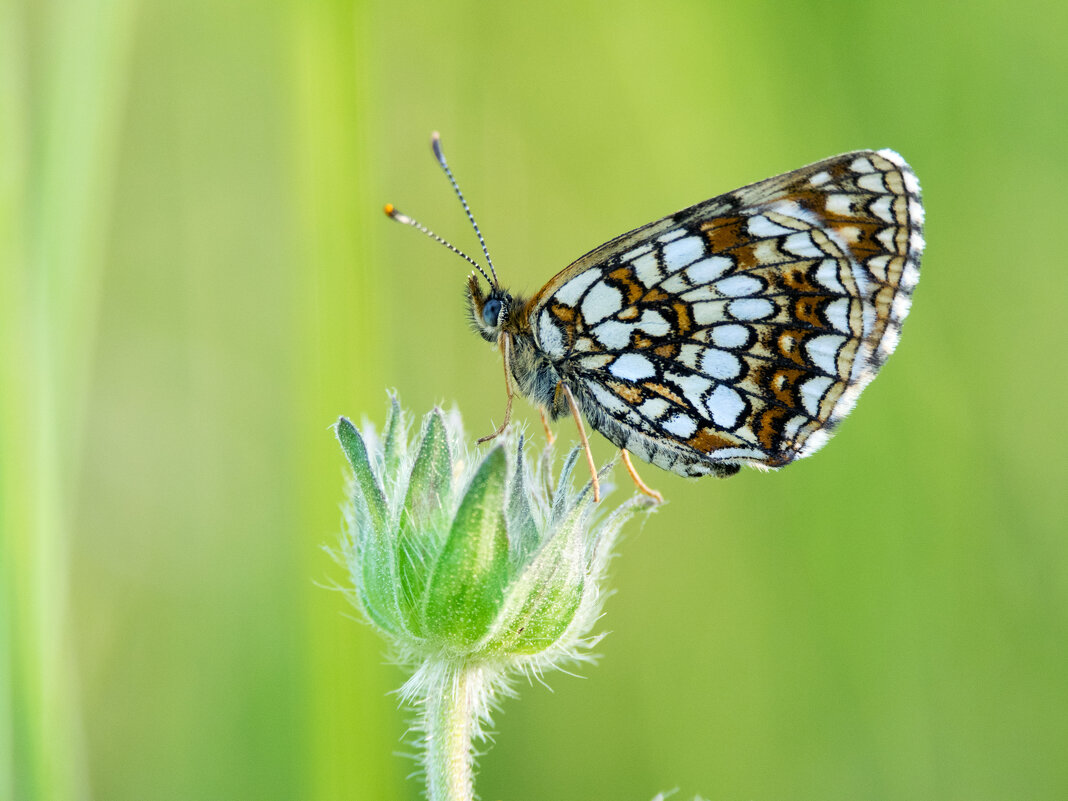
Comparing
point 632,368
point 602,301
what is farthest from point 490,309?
point 632,368

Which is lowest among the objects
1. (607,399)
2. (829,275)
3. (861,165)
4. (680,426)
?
(680,426)

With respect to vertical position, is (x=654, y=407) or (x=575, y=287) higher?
(x=575, y=287)

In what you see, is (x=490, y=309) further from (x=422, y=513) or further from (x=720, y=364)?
(x=422, y=513)

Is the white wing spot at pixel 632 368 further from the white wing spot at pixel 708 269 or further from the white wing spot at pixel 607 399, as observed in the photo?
the white wing spot at pixel 708 269

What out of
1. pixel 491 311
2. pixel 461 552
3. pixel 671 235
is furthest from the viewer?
pixel 491 311

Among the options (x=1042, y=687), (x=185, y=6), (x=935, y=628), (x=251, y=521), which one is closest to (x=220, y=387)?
(x=251, y=521)

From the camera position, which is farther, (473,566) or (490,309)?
Result: (490,309)

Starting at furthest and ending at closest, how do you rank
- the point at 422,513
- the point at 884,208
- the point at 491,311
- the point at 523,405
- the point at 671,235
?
the point at 523,405
the point at 491,311
the point at 671,235
the point at 884,208
the point at 422,513

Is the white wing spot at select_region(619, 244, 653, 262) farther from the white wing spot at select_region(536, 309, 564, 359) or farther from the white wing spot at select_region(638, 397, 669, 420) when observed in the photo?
A: the white wing spot at select_region(638, 397, 669, 420)
